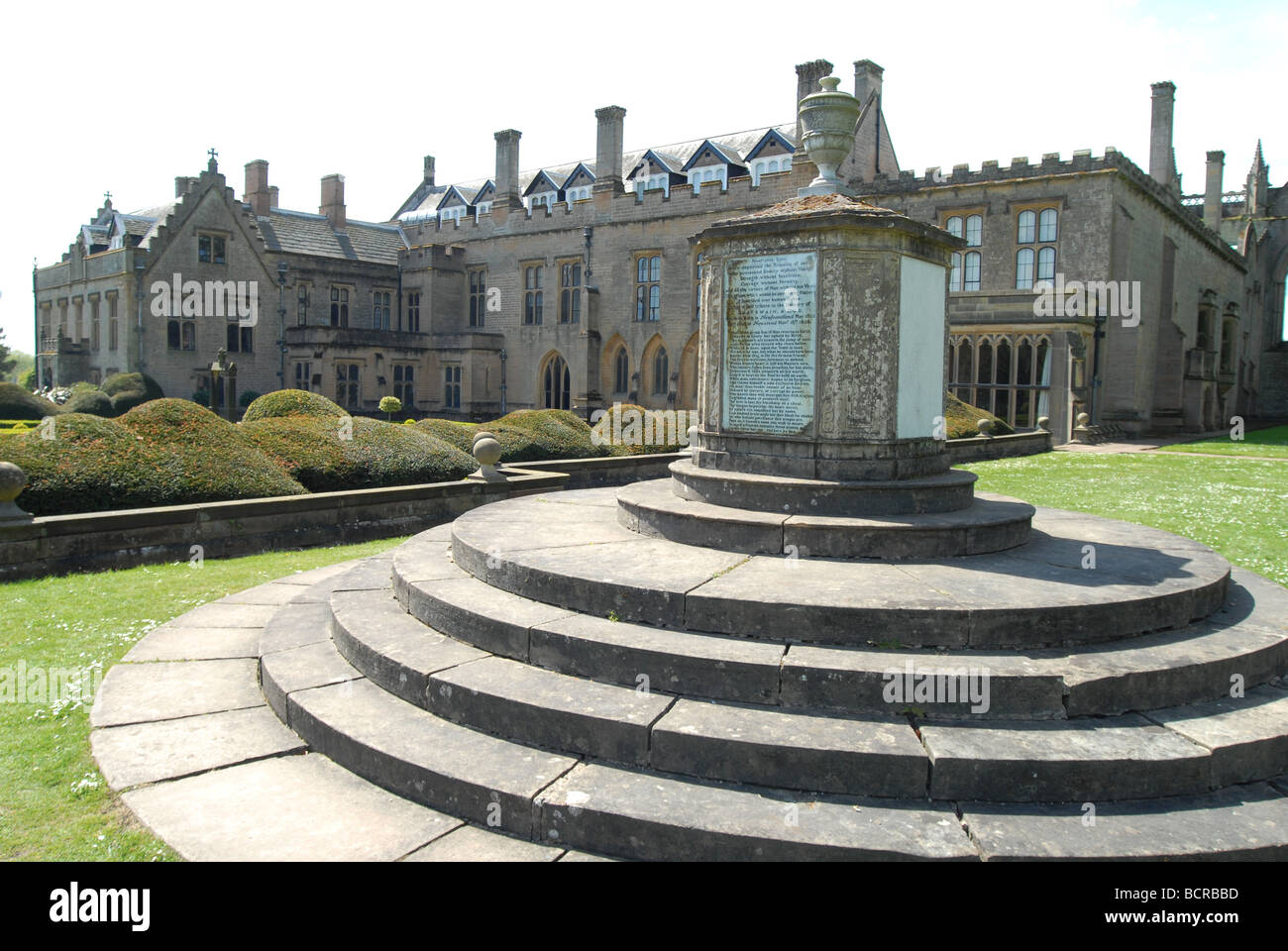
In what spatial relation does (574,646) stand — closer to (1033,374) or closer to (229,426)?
(229,426)

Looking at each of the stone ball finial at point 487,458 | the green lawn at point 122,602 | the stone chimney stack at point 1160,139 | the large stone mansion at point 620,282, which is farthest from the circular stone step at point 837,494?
the stone chimney stack at point 1160,139

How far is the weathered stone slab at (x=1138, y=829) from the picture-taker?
354 cm

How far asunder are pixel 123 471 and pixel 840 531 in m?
8.37

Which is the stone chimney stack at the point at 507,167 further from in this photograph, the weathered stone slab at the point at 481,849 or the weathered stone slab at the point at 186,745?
the weathered stone slab at the point at 481,849

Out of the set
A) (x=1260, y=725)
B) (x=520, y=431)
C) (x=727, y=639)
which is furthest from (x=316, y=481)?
(x=1260, y=725)

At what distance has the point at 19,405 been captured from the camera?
27.4m

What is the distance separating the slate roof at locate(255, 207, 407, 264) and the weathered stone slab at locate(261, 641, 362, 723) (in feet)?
129

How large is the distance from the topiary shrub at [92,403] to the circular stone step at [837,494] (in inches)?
1208

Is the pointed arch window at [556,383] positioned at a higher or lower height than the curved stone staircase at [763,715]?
higher

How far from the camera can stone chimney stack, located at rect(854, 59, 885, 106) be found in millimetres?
32000

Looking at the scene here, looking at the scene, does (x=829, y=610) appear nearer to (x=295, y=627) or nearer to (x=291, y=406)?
(x=295, y=627)

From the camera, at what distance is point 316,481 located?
11.9 meters
